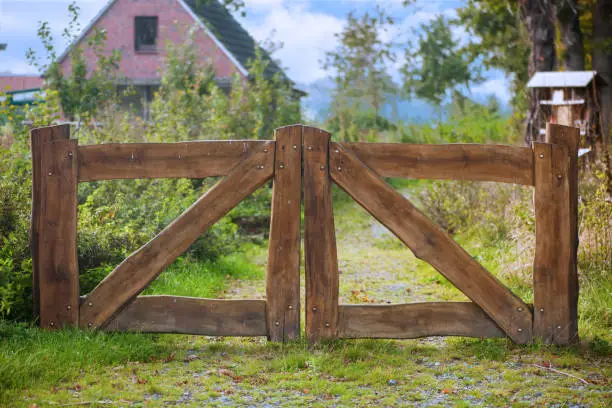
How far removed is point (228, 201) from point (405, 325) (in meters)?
1.59

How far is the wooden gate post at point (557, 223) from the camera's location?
5.21 metres

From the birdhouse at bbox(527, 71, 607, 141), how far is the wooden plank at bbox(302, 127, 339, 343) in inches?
304

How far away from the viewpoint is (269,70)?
25.0m

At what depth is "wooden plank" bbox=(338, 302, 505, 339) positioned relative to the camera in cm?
528

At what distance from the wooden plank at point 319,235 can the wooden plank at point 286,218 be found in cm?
7

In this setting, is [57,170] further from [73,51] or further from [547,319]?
[73,51]

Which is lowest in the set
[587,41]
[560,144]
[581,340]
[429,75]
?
[581,340]

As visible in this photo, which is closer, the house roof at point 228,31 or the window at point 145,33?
the house roof at point 228,31

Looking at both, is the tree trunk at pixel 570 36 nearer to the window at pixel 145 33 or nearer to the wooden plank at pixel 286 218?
the wooden plank at pixel 286 218

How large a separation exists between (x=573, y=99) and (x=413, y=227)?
8.10m

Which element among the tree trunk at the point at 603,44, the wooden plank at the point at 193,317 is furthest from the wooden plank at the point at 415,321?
the tree trunk at the point at 603,44

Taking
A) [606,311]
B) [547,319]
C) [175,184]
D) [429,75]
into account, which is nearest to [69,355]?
[547,319]

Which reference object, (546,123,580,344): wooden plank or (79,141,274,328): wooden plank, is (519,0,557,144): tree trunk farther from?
(79,141,274,328): wooden plank

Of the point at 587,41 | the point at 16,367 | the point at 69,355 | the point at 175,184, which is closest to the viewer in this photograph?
the point at 16,367
